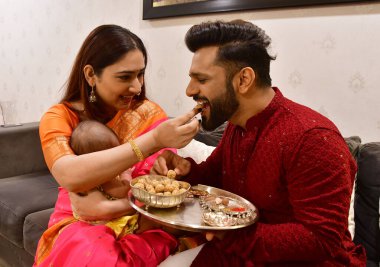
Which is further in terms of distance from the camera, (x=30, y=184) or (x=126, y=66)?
(x=30, y=184)

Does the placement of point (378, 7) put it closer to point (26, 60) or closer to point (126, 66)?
point (126, 66)

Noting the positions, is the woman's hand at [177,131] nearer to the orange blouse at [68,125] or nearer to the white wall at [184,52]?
the orange blouse at [68,125]

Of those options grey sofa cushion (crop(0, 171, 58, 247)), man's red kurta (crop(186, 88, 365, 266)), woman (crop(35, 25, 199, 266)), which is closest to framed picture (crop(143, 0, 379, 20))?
woman (crop(35, 25, 199, 266))

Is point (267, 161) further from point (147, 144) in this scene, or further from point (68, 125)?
point (68, 125)

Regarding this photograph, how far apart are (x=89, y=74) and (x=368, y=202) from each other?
1315mm

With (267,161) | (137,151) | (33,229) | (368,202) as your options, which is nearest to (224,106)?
(267,161)

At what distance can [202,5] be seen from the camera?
2.39m

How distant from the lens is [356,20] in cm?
183

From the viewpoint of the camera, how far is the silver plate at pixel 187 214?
1.09m

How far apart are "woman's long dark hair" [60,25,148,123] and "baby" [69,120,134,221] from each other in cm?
22

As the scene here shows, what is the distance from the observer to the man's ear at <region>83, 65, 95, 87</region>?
5.28 feet

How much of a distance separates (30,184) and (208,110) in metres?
1.64

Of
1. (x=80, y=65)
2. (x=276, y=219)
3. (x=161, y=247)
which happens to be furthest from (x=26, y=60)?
(x=276, y=219)

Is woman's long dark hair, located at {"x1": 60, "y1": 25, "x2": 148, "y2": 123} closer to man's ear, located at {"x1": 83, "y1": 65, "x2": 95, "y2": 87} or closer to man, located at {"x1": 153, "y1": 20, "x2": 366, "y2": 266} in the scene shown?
man's ear, located at {"x1": 83, "y1": 65, "x2": 95, "y2": 87}
